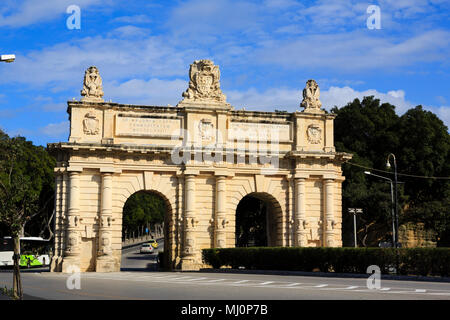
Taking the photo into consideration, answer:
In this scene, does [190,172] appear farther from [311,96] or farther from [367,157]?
[367,157]

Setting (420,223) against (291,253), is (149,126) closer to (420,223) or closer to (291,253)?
(291,253)

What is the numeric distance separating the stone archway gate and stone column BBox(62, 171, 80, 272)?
2.2 inches

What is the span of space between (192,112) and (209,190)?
4.79 meters

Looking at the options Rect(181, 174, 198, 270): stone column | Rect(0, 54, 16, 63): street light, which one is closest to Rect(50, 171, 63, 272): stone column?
Rect(181, 174, 198, 270): stone column

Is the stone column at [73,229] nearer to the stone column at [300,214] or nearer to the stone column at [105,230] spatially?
the stone column at [105,230]

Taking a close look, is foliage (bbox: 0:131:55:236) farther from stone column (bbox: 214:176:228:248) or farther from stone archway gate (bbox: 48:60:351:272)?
stone column (bbox: 214:176:228:248)

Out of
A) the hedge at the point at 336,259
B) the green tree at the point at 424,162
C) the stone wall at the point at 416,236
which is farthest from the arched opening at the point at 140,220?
the hedge at the point at 336,259

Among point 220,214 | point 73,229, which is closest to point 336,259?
point 220,214

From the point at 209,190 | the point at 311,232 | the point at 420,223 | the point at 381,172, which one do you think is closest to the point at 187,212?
the point at 209,190

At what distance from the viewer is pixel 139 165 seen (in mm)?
37656

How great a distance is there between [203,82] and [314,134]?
25.1ft

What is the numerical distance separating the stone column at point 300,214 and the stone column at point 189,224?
6192mm

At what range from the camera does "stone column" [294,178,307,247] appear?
3853cm

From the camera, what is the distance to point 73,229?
36.0m
